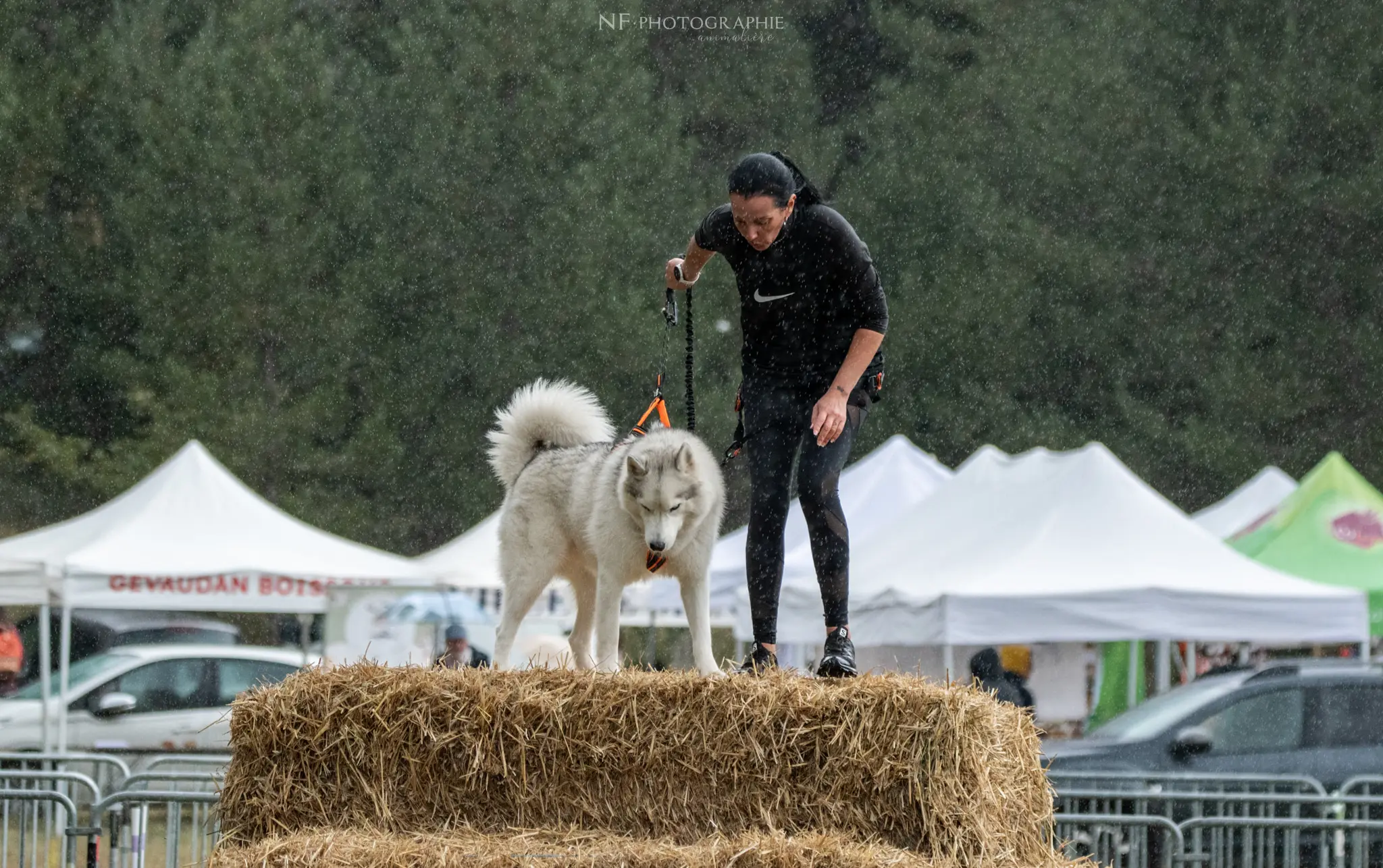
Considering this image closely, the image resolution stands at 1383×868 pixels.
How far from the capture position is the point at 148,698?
1795 centimetres

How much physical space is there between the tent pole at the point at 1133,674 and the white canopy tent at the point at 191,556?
6.90 metres

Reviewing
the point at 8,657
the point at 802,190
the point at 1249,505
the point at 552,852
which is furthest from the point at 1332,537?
the point at 8,657

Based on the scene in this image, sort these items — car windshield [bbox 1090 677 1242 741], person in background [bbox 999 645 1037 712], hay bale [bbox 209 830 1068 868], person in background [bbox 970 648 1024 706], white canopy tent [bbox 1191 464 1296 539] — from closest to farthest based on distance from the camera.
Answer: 1. hay bale [bbox 209 830 1068 868]
2. car windshield [bbox 1090 677 1242 741]
3. person in background [bbox 970 648 1024 706]
4. person in background [bbox 999 645 1037 712]
5. white canopy tent [bbox 1191 464 1296 539]

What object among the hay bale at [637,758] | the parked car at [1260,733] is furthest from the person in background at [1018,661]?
the hay bale at [637,758]

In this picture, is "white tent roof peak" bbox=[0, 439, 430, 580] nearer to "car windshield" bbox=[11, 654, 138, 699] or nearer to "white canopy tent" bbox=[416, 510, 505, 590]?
"white canopy tent" bbox=[416, 510, 505, 590]

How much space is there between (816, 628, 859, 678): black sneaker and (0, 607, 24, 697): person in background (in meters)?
15.8

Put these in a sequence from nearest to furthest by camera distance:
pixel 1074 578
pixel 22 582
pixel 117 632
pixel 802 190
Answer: pixel 802 190 → pixel 1074 578 → pixel 22 582 → pixel 117 632

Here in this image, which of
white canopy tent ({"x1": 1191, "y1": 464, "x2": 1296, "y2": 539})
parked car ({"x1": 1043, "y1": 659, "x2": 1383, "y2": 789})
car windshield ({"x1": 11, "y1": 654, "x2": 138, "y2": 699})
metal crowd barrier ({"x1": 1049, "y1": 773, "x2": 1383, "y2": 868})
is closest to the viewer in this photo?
metal crowd barrier ({"x1": 1049, "y1": 773, "x2": 1383, "y2": 868})

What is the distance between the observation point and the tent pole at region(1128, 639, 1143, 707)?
15804 millimetres

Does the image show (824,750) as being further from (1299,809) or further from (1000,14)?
(1000,14)

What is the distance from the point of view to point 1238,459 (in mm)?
29906

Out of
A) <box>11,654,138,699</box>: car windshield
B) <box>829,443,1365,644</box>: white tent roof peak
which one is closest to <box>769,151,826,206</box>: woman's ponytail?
<box>829,443,1365,644</box>: white tent roof peak

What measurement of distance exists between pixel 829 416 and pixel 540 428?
189 cm

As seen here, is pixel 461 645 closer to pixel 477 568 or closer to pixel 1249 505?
pixel 477 568
